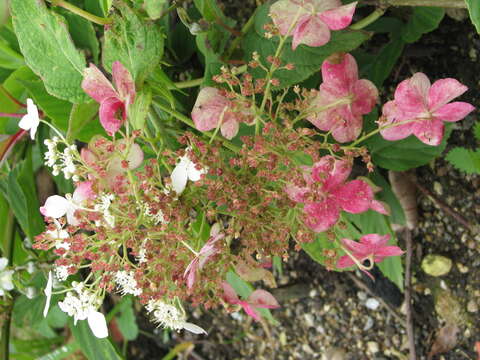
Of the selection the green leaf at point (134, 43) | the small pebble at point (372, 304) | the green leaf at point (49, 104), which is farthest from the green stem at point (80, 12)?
the small pebble at point (372, 304)

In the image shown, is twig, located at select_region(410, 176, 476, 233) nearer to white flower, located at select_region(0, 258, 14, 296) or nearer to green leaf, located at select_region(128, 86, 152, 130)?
green leaf, located at select_region(128, 86, 152, 130)

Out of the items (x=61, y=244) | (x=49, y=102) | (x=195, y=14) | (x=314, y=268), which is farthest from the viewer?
(x=314, y=268)

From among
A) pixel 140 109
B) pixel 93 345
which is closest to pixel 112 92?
pixel 140 109

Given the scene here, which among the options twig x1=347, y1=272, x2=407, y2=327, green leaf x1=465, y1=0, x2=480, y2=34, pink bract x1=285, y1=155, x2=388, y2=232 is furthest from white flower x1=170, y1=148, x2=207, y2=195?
twig x1=347, y1=272, x2=407, y2=327

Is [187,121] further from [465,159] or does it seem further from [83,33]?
[465,159]

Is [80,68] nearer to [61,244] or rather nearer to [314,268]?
[61,244]

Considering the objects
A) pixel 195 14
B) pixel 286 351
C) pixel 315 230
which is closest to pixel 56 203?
pixel 315 230
